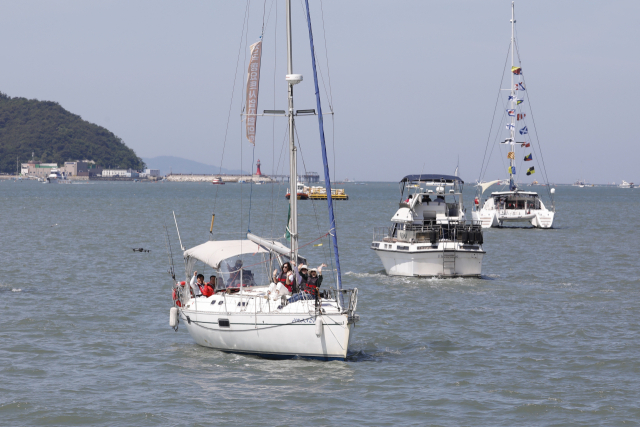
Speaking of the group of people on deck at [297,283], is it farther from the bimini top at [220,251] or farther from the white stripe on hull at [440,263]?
the white stripe on hull at [440,263]

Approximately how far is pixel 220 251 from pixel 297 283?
120 inches

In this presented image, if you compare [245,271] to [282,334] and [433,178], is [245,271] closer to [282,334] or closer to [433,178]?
[282,334]

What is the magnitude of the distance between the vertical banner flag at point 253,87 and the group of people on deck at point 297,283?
378cm

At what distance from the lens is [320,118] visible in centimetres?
2081

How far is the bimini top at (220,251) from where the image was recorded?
21594 millimetres

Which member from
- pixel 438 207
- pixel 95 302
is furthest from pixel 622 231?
pixel 95 302

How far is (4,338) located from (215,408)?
9.20m

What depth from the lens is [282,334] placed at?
19000mm

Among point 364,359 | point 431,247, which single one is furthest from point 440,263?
point 364,359

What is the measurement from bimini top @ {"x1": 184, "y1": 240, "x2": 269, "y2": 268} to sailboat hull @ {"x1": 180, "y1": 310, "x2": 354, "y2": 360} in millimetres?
1896

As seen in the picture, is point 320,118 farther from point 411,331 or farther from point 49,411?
point 49,411

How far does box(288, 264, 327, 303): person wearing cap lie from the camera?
63.3 ft

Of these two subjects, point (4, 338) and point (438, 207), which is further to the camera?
point (438, 207)

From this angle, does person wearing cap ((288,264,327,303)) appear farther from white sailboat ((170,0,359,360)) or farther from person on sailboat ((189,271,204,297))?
person on sailboat ((189,271,204,297))
